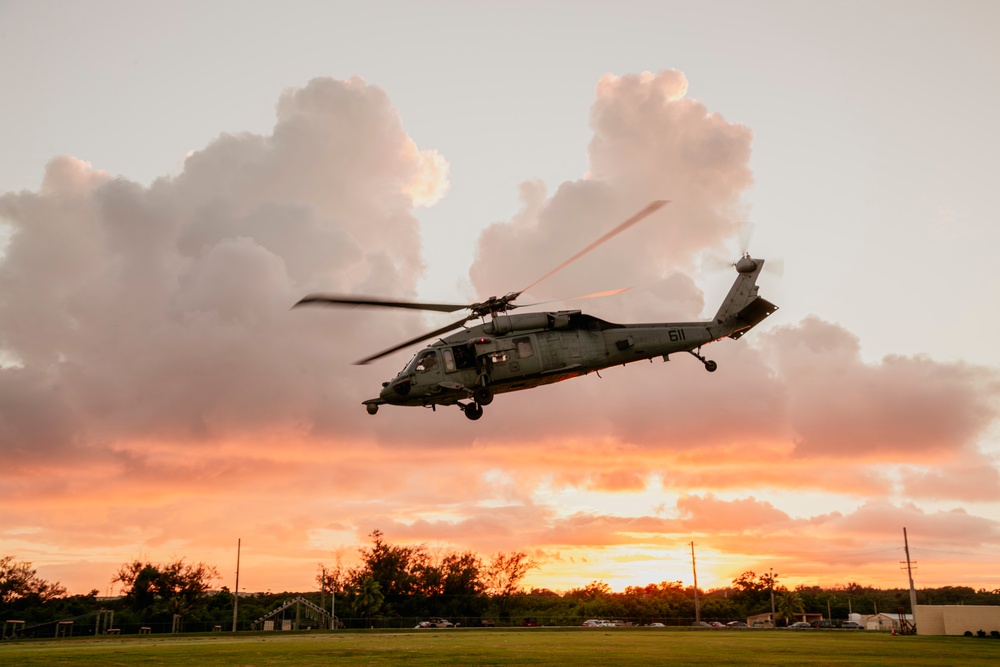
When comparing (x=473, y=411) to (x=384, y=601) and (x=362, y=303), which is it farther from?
(x=384, y=601)

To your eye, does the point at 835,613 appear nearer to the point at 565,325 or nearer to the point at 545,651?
the point at 545,651

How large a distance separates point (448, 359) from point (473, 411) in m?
2.08

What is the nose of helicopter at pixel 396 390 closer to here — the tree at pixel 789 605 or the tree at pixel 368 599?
the tree at pixel 368 599

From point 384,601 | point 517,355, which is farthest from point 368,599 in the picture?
point 517,355

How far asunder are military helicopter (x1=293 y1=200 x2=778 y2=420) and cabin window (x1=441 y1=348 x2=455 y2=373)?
0.12 ft

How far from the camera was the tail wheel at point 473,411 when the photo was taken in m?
29.3

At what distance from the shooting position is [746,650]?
44656mm

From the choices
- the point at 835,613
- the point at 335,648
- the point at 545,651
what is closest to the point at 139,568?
the point at 335,648

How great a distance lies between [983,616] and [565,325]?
67.8m

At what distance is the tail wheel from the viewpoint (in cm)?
2934

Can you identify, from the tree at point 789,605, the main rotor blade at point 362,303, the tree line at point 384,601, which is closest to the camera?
the main rotor blade at point 362,303

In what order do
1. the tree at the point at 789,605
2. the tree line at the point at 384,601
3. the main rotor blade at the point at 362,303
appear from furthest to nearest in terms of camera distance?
1. the tree at the point at 789,605
2. the tree line at the point at 384,601
3. the main rotor blade at the point at 362,303

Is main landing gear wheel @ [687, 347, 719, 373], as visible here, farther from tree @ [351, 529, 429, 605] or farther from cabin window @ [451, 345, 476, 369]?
tree @ [351, 529, 429, 605]

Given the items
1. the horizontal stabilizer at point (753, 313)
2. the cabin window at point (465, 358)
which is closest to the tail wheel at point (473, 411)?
the cabin window at point (465, 358)
